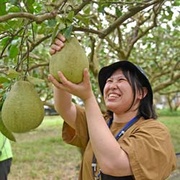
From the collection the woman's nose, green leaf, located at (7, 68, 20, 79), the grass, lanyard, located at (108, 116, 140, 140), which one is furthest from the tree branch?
the grass

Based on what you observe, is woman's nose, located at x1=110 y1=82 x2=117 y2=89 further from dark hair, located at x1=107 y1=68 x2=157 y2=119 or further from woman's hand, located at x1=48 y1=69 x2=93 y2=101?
woman's hand, located at x1=48 y1=69 x2=93 y2=101

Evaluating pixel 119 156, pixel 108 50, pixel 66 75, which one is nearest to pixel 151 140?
pixel 119 156

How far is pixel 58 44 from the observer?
4.31 ft

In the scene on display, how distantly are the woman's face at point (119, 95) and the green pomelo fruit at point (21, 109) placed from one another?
1.37 ft

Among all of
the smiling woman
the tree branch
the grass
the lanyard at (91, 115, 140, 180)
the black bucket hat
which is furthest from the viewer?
the grass

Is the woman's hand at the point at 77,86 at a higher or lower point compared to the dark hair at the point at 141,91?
higher

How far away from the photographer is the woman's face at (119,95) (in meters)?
1.71

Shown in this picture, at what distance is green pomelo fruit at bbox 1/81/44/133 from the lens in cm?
134

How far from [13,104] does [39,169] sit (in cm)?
491

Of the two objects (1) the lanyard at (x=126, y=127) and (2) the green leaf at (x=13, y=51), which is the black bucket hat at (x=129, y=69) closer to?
(1) the lanyard at (x=126, y=127)

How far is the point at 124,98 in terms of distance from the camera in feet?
5.61

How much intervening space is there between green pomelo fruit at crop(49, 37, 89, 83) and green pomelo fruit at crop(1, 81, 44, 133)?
15cm

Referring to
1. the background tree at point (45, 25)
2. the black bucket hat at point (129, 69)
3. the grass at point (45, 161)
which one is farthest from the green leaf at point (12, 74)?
the grass at point (45, 161)

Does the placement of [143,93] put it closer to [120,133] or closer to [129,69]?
[129,69]
